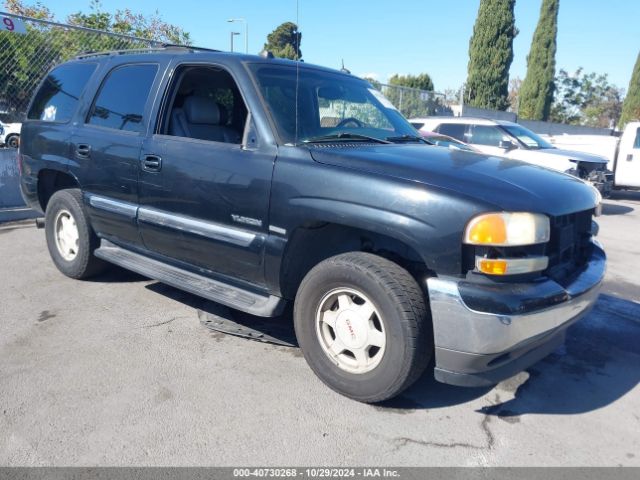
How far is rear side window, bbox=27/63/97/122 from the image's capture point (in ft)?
15.3

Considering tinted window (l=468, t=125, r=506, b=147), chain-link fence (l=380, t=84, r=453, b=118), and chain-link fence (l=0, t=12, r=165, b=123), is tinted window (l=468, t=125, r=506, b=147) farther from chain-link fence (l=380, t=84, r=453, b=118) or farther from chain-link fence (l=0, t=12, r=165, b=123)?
chain-link fence (l=0, t=12, r=165, b=123)

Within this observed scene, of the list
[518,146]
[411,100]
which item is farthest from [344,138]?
[411,100]

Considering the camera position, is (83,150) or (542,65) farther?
(542,65)

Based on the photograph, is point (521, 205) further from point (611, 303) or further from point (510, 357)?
point (611, 303)

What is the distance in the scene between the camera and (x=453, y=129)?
36.6 ft

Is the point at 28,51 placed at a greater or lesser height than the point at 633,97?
lesser

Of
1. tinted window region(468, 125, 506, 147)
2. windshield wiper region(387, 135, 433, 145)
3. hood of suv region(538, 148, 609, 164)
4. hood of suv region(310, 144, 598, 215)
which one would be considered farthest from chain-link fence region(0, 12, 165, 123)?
hood of suv region(538, 148, 609, 164)

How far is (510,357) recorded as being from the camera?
2.63 meters

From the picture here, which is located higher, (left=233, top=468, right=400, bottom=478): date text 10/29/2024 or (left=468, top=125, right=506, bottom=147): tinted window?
(left=468, top=125, right=506, bottom=147): tinted window

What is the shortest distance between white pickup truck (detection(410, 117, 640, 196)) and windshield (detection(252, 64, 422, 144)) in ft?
19.0

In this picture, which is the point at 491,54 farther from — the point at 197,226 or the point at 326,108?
the point at 197,226

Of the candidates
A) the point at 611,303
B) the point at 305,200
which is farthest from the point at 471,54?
the point at 305,200

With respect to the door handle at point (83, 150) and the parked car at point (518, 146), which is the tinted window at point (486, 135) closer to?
the parked car at point (518, 146)

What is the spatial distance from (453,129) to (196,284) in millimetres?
8761
